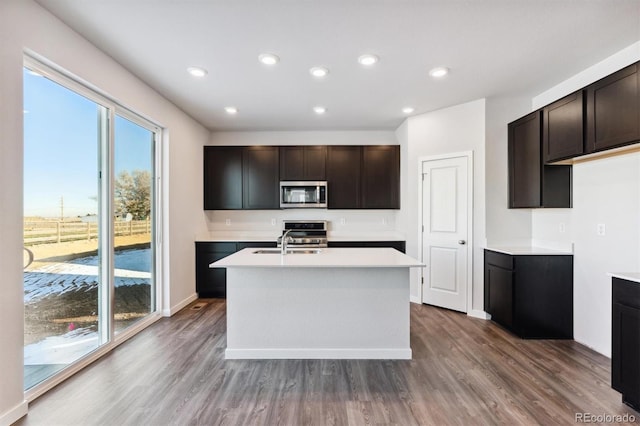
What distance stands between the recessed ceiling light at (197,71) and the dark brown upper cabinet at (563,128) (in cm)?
342

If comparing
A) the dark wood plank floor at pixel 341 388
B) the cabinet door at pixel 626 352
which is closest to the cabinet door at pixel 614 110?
the cabinet door at pixel 626 352

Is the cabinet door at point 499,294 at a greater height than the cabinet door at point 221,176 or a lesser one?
lesser

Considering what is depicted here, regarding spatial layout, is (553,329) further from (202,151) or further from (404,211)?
(202,151)

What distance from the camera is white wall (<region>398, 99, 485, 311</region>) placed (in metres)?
3.73

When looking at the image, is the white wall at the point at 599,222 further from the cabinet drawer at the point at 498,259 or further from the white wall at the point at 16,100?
the white wall at the point at 16,100

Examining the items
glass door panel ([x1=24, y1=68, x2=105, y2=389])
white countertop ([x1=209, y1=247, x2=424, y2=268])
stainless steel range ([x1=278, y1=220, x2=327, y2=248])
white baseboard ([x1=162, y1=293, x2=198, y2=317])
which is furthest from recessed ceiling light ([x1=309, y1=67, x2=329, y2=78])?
white baseboard ([x1=162, y1=293, x2=198, y2=317])

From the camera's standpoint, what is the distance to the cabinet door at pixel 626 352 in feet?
6.36

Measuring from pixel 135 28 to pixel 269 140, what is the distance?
2.97m

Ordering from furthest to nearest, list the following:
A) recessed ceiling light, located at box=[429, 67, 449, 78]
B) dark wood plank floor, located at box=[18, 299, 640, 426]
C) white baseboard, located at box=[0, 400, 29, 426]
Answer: recessed ceiling light, located at box=[429, 67, 449, 78] → dark wood plank floor, located at box=[18, 299, 640, 426] → white baseboard, located at box=[0, 400, 29, 426]

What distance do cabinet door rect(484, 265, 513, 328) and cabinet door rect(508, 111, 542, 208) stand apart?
0.82m

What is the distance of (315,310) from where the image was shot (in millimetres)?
2738

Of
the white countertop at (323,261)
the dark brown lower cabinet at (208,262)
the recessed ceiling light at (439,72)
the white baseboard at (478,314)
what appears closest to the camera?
the white countertop at (323,261)

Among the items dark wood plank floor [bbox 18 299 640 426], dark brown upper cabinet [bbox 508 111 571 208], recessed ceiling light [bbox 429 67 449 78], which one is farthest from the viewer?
dark brown upper cabinet [bbox 508 111 571 208]

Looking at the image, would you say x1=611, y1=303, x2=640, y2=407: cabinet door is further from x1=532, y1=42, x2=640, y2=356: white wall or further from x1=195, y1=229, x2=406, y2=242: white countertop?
x1=195, y1=229, x2=406, y2=242: white countertop
